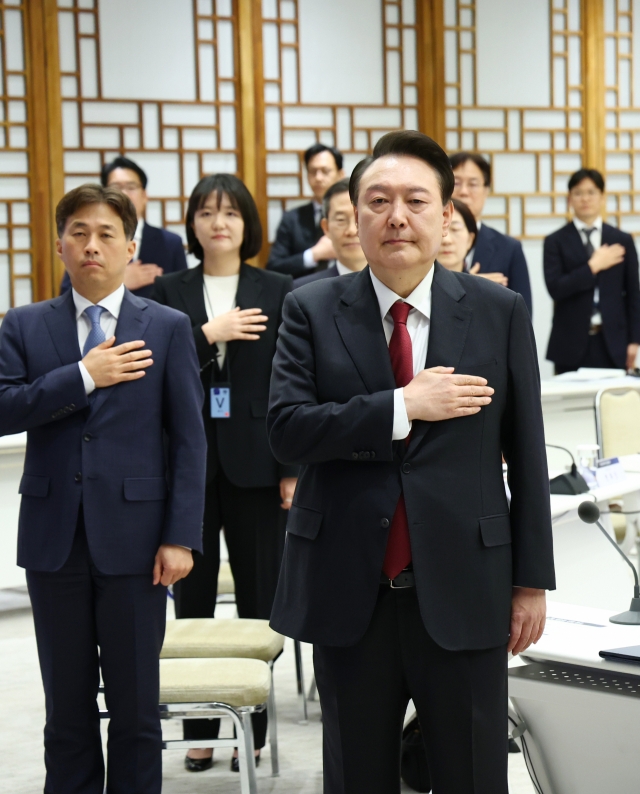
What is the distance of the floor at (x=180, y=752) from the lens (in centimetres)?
274

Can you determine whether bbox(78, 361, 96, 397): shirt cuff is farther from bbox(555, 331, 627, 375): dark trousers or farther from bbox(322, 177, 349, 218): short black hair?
bbox(555, 331, 627, 375): dark trousers

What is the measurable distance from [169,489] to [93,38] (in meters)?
4.02

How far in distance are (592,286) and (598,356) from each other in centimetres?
38

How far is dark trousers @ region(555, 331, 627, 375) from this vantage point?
5.63 m

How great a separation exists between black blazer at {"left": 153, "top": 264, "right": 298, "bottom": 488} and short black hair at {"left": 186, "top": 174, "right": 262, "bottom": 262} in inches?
2.7

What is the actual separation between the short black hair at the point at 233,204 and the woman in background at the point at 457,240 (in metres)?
0.56

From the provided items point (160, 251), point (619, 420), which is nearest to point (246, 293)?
point (619, 420)

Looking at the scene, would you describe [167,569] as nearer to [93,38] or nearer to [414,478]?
[414,478]

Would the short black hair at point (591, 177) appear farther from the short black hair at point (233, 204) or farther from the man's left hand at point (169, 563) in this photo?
the man's left hand at point (169, 563)

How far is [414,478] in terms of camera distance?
1.56 metres

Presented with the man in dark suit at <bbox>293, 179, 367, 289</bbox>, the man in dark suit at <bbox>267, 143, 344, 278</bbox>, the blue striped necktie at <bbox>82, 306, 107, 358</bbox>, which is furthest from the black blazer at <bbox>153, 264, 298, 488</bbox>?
the man in dark suit at <bbox>267, 143, 344, 278</bbox>

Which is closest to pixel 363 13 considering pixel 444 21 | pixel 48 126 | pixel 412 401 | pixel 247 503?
pixel 444 21

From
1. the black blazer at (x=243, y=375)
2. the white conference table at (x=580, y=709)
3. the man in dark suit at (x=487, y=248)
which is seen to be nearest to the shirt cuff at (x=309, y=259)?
the man in dark suit at (x=487, y=248)

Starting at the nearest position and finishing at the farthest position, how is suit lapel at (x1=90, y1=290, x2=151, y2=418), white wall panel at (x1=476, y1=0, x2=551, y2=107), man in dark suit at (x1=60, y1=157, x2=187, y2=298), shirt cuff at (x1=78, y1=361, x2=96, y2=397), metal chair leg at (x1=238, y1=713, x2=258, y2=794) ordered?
shirt cuff at (x1=78, y1=361, x2=96, y2=397) → suit lapel at (x1=90, y1=290, x2=151, y2=418) → metal chair leg at (x1=238, y1=713, x2=258, y2=794) → man in dark suit at (x1=60, y1=157, x2=187, y2=298) → white wall panel at (x1=476, y1=0, x2=551, y2=107)
